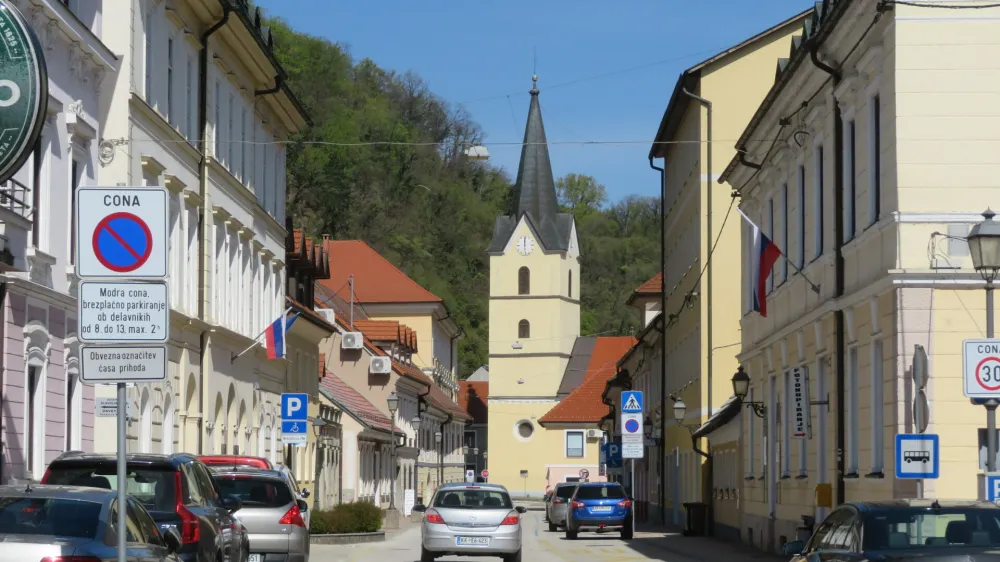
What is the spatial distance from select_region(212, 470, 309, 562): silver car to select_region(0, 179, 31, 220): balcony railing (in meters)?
4.49

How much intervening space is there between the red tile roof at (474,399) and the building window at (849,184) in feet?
360

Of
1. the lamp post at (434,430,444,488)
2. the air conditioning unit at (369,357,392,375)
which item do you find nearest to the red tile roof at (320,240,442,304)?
the lamp post at (434,430,444,488)

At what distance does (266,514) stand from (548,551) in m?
15.8

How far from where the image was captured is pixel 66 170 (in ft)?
81.4

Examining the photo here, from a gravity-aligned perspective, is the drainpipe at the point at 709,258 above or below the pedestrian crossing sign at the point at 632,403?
above

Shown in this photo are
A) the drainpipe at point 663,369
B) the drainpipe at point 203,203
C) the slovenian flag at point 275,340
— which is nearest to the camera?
the drainpipe at point 203,203

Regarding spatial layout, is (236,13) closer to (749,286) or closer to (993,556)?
(749,286)

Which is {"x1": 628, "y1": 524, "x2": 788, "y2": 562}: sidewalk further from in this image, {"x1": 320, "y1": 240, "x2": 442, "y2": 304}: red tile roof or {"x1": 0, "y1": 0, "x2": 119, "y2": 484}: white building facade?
{"x1": 320, "y1": 240, "x2": 442, "y2": 304}: red tile roof

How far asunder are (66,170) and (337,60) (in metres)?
90.5

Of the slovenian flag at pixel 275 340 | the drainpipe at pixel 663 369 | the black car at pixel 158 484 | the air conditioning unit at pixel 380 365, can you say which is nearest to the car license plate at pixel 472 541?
the black car at pixel 158 484

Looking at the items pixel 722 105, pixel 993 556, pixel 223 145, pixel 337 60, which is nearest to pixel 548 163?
pixel 337 60

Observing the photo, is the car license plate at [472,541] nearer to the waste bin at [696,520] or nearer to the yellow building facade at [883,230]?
the yellow building facade at [883,230]

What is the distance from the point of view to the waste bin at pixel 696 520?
42.7 metres

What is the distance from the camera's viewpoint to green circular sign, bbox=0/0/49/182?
16.6 m
